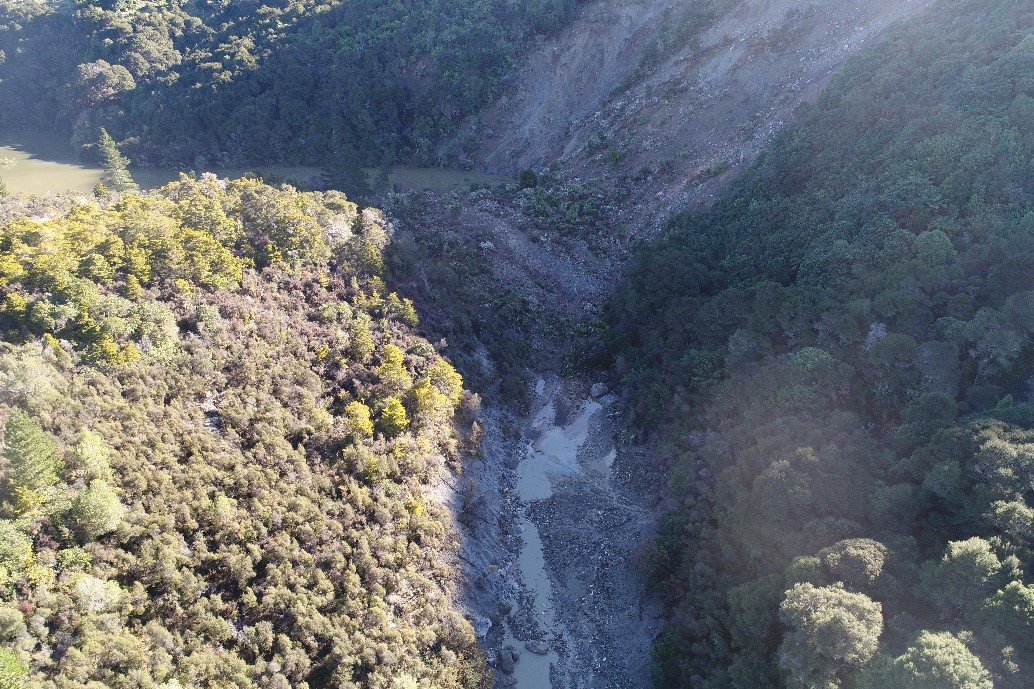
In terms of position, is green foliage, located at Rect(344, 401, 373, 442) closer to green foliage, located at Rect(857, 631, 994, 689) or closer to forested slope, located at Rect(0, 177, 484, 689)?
forested slope, located at Rect(0, 177, 484, 689)

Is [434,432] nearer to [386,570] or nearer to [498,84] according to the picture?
[386,570]

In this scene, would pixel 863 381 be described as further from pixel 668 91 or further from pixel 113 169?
pixel 113 169

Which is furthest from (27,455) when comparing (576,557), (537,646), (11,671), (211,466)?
(576,557)

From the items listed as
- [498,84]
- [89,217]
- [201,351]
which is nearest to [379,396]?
[201,351]

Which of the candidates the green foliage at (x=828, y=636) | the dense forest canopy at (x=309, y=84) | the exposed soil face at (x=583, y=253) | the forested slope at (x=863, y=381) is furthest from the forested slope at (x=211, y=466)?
the dense forest canopy at (x=309, y=84)

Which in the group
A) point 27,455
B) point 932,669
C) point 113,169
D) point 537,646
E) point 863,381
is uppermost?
point 27,455

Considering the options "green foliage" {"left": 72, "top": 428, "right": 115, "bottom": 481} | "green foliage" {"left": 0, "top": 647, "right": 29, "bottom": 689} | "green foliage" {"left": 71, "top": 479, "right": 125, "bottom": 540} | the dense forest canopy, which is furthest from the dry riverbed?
the dense forest canopy

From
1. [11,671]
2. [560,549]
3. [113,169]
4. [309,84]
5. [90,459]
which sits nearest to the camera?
[11,671]
